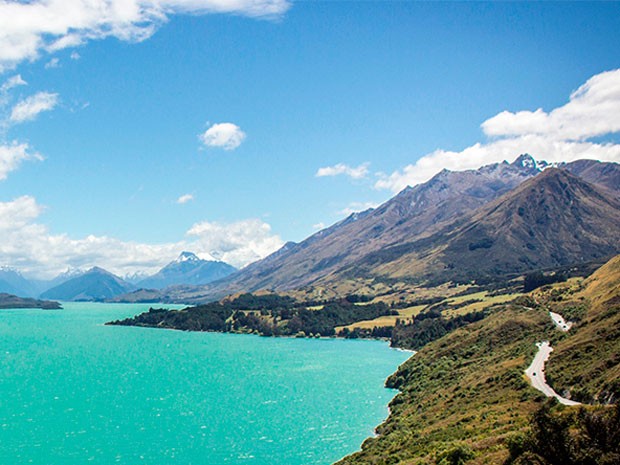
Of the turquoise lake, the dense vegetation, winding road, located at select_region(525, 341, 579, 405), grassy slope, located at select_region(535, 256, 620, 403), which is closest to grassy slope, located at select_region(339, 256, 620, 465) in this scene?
grassy slope, located at select_region(535, 256, 620, 403)

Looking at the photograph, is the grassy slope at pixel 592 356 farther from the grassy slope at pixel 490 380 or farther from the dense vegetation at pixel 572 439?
the dense vegetation at pixel 572 439

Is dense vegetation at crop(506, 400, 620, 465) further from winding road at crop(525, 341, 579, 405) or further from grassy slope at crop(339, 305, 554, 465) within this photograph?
winding road at crop(525, 341, 579, 405)

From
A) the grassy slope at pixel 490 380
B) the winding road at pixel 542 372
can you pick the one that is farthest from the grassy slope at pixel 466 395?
the winding road at pixel 542 372

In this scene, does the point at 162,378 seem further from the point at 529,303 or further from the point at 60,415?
the point at 529,303

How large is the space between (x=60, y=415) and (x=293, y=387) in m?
68.2

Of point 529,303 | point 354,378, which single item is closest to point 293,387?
point 354,378

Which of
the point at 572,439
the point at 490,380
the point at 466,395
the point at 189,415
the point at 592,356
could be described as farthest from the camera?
the point at 189,415

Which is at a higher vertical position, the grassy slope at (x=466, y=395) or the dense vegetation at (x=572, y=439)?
the dense vegetation at (x=572, y=439)

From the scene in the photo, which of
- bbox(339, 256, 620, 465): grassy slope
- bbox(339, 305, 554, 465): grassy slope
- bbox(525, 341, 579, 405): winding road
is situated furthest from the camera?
bbox(525, 341, 579, 405): winding road

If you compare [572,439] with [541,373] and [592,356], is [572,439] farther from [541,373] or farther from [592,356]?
[541,373]

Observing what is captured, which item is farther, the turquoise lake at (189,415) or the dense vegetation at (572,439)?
the turquoise lake at (189,415)

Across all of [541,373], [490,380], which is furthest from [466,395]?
[541,373]

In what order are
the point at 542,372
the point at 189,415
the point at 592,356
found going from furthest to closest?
the point at 189,415, the point at 542,372, the point at 592,356

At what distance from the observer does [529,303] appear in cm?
18012
